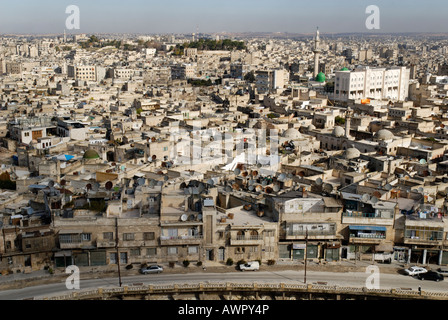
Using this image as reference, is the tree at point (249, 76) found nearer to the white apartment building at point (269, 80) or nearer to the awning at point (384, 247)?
the white apartment building at point (269, 80)

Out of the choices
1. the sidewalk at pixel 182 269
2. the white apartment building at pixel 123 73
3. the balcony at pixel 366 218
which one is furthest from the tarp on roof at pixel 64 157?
the white apartment building at pixel 123 73

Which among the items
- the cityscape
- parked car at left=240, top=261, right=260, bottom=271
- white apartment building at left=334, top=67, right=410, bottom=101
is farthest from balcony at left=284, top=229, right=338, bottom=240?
white apartment building at left=334, top=67, right=410, bottom=101

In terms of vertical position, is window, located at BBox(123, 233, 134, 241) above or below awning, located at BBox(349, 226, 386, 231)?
below

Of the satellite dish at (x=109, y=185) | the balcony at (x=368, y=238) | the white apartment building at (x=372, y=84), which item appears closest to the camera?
the balcony at (x=368, y=238)

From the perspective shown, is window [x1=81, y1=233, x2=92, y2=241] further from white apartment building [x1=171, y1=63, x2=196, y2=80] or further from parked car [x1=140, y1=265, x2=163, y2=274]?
white apartment building [x1=171, y1=63, x2=196, y2=80]

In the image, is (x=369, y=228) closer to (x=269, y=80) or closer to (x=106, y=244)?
(x=106, y=244)

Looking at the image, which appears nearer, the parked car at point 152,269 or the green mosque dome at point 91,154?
the parked car at point 152,269

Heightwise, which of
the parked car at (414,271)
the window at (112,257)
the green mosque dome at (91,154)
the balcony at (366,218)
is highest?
the green mosque dome at (91,154)
